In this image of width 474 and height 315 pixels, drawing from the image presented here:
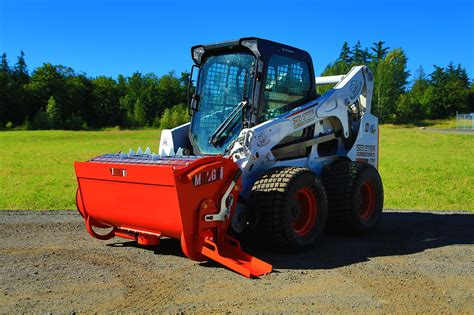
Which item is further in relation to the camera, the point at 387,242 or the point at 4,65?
the point at 4,65

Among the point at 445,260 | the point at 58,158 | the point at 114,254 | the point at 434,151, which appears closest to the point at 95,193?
the point at 114,254

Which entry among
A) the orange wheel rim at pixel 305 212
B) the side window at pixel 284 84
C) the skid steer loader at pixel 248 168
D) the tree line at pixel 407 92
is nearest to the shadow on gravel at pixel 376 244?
the skid steer loader at pixel 248 168

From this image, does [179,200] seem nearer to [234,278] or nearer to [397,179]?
[234,278]

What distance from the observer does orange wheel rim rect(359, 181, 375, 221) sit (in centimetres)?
770

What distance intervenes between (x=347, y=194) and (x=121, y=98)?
82.9 m

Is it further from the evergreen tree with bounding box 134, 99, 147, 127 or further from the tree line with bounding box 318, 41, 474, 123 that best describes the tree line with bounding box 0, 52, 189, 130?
the tree line with bounding box 318, 41, 474, 123

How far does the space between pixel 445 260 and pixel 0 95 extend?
79.7 m

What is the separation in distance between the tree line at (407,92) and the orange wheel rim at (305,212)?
62.9m

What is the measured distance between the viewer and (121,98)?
86438 millimetres

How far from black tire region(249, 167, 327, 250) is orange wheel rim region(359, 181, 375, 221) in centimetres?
147

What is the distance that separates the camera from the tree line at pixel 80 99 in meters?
75.8

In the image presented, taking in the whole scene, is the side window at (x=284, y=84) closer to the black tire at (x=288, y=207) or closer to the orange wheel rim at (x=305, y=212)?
the black tire at (x=288, y=207)

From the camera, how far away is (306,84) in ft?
23.8

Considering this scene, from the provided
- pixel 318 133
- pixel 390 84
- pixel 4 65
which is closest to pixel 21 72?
pixel 4 65
